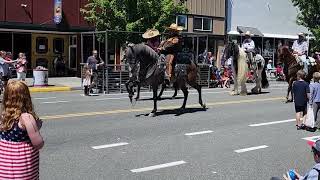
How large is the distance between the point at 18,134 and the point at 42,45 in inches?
1061

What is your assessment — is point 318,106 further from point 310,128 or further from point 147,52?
point 147,52

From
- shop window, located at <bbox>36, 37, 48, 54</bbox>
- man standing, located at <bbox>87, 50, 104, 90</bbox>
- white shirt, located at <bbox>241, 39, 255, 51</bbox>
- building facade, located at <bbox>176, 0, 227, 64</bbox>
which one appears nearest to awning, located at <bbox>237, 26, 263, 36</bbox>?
building facade, located at <bbox>176, 0, 227, 64</bbox>

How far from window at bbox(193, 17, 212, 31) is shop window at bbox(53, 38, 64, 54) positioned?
9.75 metres

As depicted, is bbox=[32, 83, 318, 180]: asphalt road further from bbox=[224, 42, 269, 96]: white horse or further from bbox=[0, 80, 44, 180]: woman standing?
bbox=[224, 42, 269, 96]: white horse

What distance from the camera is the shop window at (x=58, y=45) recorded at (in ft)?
104

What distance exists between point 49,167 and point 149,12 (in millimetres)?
18958

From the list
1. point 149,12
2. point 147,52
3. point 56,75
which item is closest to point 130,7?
point 149,12

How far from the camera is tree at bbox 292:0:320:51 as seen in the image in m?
32.5

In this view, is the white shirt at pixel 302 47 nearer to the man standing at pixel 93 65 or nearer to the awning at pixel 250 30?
the man standing at pixel 93 65

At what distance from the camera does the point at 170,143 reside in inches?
390

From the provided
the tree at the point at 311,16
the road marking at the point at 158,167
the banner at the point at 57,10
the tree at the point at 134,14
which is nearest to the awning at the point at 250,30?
the tree at the point at 311,16

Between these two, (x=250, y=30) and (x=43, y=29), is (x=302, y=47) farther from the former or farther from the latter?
(x=250, y=30)

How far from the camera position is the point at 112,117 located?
43.3 feet

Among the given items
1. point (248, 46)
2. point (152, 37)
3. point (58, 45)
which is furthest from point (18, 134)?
point (58, 45)
